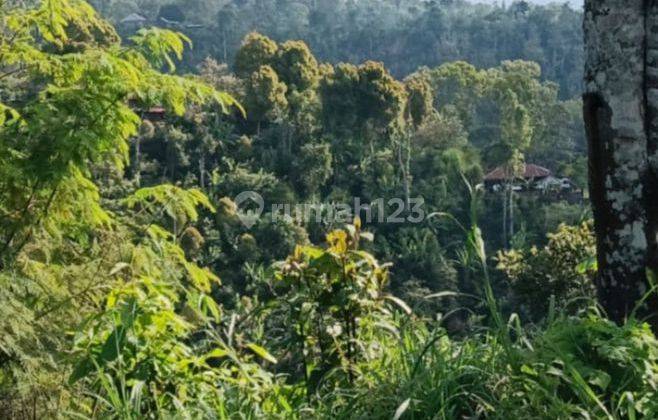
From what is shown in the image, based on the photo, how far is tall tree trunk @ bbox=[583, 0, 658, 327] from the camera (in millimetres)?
1684

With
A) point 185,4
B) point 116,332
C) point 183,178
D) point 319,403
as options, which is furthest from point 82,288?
point 185,4

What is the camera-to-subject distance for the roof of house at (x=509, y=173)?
23.3 meters

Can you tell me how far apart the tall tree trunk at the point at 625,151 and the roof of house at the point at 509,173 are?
21.6 m

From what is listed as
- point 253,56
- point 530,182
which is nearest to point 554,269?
point 253,56

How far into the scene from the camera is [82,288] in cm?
212

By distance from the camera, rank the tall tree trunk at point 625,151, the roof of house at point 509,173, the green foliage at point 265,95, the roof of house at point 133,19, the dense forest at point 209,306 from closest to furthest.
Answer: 1. the dense forest at point 209,306
2. the tall tree trunk at point 625,151
3. the green foliage at point 265,95
4. the roof of house at point 509,173
5. the roof of house at point 133,19

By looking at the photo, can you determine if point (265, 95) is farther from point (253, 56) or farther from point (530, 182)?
point (530, 182)

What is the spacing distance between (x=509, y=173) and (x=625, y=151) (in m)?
21.9

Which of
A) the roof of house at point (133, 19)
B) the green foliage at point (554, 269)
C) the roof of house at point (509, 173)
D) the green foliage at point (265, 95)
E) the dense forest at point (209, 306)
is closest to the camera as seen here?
the dense forest at point (209, 306)

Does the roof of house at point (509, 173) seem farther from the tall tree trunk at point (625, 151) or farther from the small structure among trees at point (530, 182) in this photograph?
the tall tree trunk at point (625, 151)

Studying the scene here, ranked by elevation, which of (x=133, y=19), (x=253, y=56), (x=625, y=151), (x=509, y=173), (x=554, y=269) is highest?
(x=133, y=19)

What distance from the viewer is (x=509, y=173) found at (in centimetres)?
2317

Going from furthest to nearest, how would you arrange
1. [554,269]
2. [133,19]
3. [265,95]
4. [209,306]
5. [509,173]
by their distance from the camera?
[133,19]
[509,173]
[265,95]
[554,269]
[209,306]

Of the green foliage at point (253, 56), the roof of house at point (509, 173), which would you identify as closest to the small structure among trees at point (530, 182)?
the roof of house at point (509, 173)
